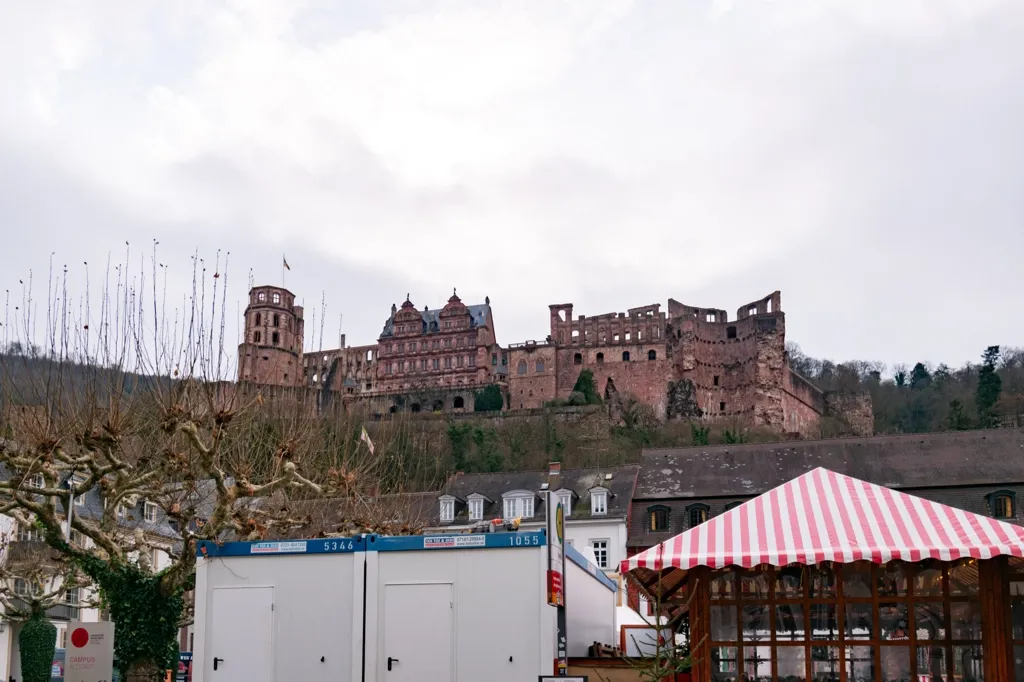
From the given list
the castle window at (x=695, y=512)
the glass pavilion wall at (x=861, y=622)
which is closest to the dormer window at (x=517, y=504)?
the castle window at (x=695, y=512)

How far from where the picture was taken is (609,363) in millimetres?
99812

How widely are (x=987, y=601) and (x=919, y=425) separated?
98621 mm

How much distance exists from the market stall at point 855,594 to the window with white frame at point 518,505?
114 feet

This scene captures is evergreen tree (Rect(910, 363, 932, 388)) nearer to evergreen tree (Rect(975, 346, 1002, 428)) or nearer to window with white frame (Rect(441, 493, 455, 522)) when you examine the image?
evergreen tree (Rect(975, 346, 1002, 428))

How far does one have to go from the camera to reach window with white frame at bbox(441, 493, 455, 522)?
4775 cm

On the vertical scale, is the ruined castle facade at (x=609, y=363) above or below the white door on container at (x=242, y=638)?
above

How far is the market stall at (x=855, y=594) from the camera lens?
11.1 meters

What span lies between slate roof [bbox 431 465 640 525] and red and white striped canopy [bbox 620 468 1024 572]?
3079 centimetres

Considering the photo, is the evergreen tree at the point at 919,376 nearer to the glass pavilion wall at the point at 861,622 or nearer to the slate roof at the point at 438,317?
the slate roof at the point at 438,317

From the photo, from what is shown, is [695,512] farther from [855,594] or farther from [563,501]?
[855,594]

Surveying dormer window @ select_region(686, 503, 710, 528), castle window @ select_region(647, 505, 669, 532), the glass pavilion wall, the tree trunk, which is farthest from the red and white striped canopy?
castle window @ select_region(647, 505, 669, 532)

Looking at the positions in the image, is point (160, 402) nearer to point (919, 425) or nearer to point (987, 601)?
point (987, 601)

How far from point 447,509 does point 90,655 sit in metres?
35.0

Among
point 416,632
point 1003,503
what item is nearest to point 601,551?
point 1003,503
